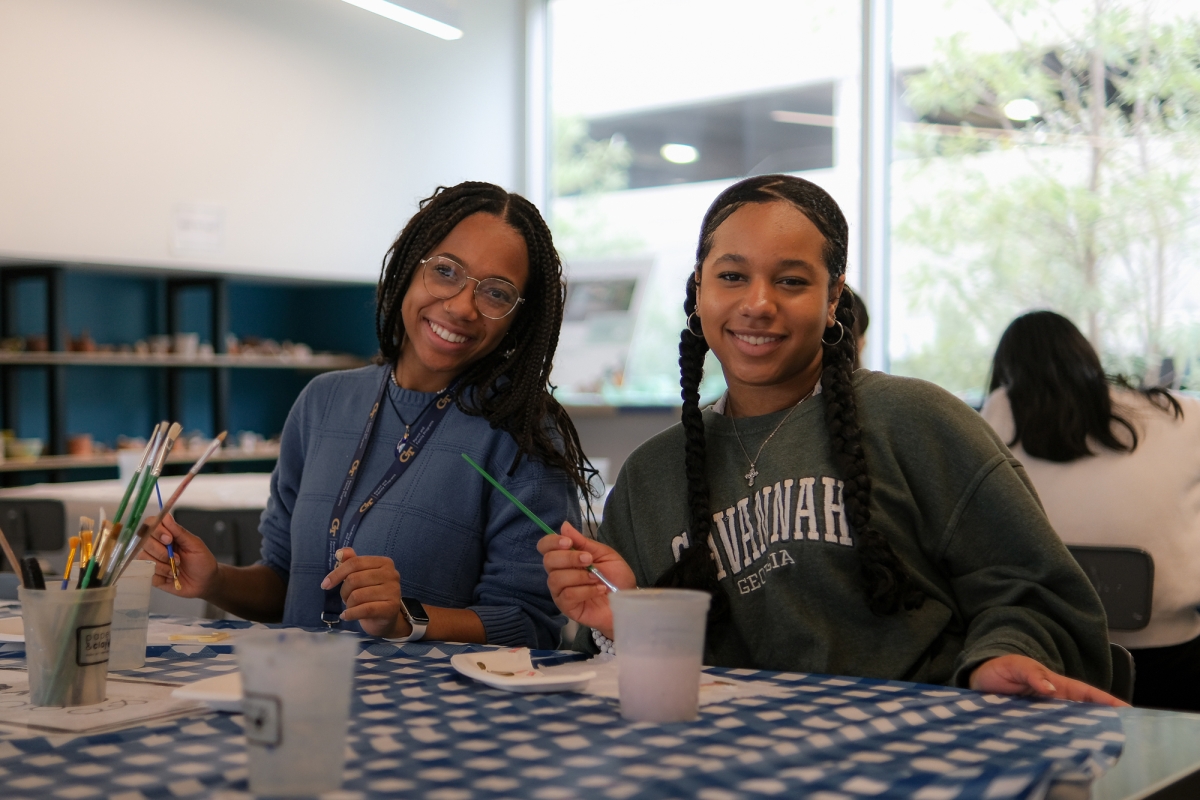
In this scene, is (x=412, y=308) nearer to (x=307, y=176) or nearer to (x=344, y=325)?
(x=307, y=176)

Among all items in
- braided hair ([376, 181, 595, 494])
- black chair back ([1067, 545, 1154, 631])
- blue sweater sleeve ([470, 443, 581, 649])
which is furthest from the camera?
black chair back ([1067, 545, 1154, 631])

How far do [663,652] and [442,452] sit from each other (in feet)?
2.80

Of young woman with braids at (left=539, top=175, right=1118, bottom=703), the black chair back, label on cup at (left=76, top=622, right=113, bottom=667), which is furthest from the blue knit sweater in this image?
the black chair back

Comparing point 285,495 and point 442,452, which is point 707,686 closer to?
point 442,452

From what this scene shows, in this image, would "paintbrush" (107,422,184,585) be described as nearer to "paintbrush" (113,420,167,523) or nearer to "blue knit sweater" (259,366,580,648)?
"paintbrush" (113,420,167,523)

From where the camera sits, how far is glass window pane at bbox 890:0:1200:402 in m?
5.23

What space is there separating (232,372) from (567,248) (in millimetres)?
2265

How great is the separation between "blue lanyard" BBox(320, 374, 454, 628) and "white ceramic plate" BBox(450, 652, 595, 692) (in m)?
0.63

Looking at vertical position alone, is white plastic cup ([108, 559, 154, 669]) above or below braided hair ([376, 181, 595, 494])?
below

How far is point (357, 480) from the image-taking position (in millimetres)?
1796

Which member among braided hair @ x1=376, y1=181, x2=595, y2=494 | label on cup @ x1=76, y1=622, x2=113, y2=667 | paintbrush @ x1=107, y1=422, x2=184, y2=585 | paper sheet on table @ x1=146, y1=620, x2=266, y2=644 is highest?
braided hair @ x1=376, y1=181, x2=595, y2=494

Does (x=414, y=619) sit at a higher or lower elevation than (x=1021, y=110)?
lower

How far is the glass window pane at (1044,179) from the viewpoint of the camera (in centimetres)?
523

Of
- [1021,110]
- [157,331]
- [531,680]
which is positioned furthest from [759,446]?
[157,331]
